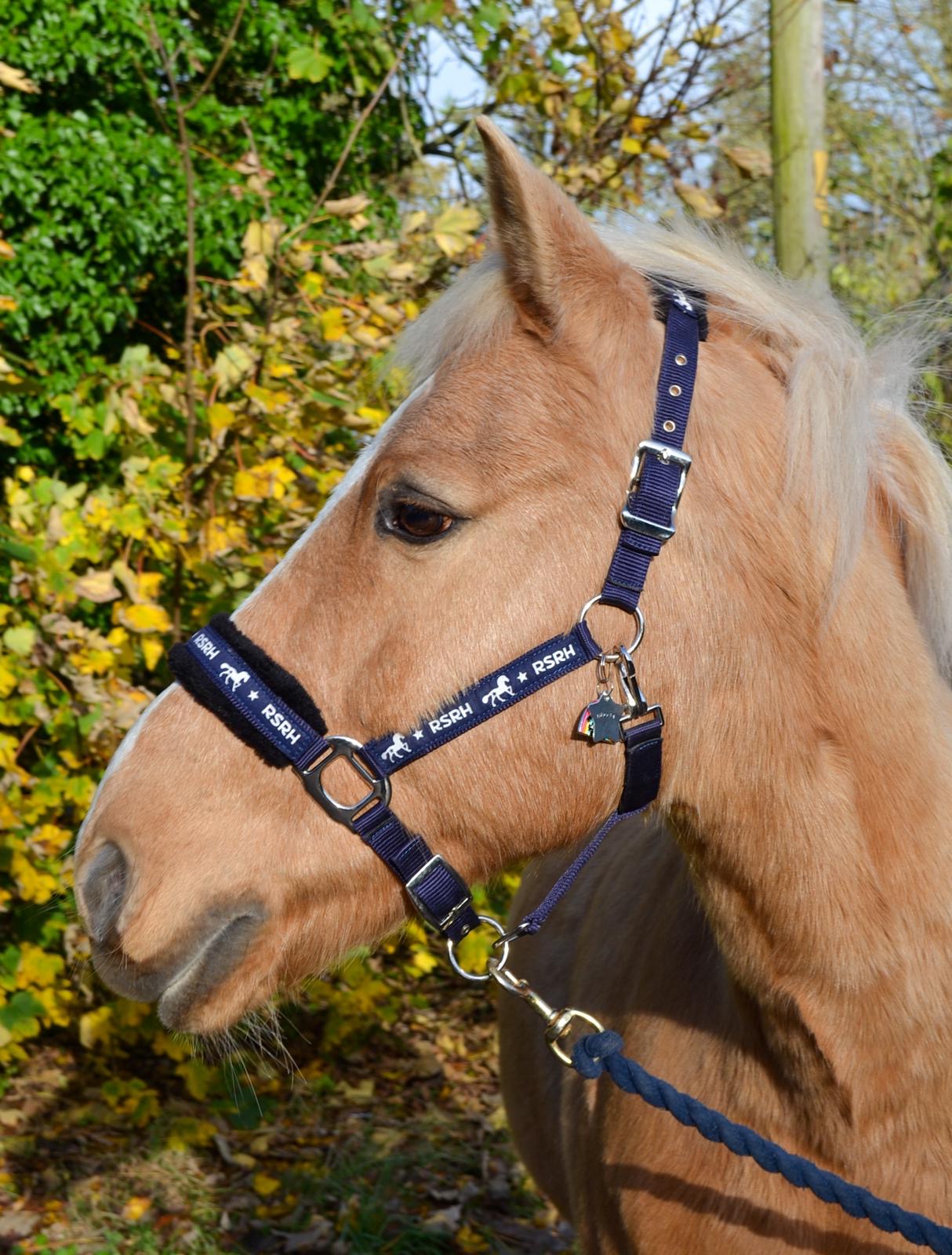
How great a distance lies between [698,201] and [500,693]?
3.24m

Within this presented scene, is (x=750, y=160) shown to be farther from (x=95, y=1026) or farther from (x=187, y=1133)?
(x=187, y=1133)

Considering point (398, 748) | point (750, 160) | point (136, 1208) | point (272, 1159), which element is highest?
point (750, 160)

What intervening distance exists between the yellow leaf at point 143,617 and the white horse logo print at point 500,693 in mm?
2288

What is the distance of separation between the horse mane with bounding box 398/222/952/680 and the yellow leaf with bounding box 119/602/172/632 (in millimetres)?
2035

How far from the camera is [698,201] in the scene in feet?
13.8

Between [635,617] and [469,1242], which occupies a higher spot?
[635,617]

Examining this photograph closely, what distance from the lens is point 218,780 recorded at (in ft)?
5.29

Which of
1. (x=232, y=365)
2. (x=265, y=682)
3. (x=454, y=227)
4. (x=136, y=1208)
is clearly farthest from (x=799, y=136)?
(x=136, y=1208)

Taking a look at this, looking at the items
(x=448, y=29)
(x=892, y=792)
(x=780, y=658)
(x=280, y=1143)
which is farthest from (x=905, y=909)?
(x=448, y=29)

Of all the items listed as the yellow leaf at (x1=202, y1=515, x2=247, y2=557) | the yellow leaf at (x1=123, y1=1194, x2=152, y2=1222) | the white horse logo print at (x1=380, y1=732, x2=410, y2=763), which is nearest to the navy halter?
the white horse logo print at (x1=380, y1=732, x2=410, y2=763)

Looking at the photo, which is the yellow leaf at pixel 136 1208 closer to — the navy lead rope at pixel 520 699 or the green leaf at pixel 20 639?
the green leaf at pixel 20 639

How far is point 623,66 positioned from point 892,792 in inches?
153

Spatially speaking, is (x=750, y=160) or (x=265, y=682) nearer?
(x=265, y=682)

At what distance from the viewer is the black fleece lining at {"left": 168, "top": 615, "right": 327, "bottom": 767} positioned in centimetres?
161
